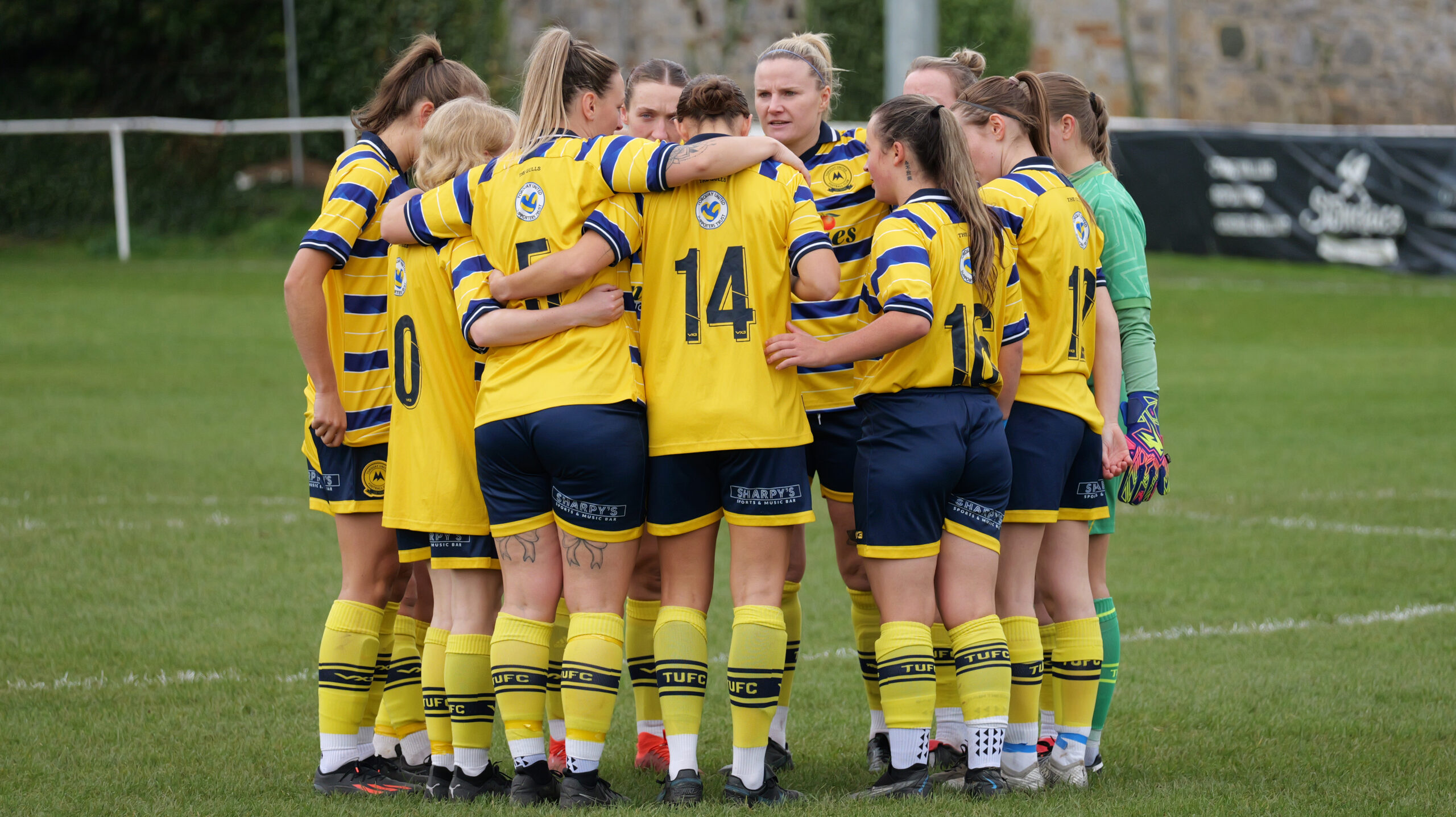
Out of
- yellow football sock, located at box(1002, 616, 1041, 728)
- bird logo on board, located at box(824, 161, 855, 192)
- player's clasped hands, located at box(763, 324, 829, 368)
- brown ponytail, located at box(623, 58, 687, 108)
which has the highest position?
brown ponytail, located at box(623, 58, 687, 108)

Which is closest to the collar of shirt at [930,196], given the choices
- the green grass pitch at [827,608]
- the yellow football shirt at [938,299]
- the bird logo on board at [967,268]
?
the yellow football shirt at [938,299]

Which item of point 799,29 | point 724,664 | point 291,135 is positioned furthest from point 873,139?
point 291,135

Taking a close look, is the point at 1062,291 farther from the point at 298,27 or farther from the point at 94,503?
the point at 298,27

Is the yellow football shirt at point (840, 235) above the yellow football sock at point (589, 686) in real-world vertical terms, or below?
above

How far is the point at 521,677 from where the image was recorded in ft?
12.8

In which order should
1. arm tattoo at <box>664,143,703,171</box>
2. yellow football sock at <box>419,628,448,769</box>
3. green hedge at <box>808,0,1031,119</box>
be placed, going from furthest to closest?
green hedge at <box>808,0,1031,119</box>
yellow football sock at <box>419,628,448,769</box>
arm tattoo at <box>664,143,703,171</box>

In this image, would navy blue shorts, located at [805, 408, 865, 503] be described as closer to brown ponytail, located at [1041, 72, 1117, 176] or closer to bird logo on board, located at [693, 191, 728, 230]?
bird logo on board, located at [693, 191, 728, 230]

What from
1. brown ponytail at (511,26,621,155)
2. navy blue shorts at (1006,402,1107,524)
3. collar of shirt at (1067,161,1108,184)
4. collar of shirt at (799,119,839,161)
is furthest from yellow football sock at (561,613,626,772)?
collar of shirt at (1067,161,1108,184)

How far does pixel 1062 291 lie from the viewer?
4172mm

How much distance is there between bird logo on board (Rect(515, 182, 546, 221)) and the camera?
3.87 metres

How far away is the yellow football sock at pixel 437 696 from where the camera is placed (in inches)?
162

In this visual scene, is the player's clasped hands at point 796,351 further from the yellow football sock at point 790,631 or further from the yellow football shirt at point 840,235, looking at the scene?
the yellow football sock at point 790,631

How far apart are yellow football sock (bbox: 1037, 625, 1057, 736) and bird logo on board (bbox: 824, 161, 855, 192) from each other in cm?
141

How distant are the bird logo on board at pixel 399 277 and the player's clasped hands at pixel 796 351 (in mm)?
1058
